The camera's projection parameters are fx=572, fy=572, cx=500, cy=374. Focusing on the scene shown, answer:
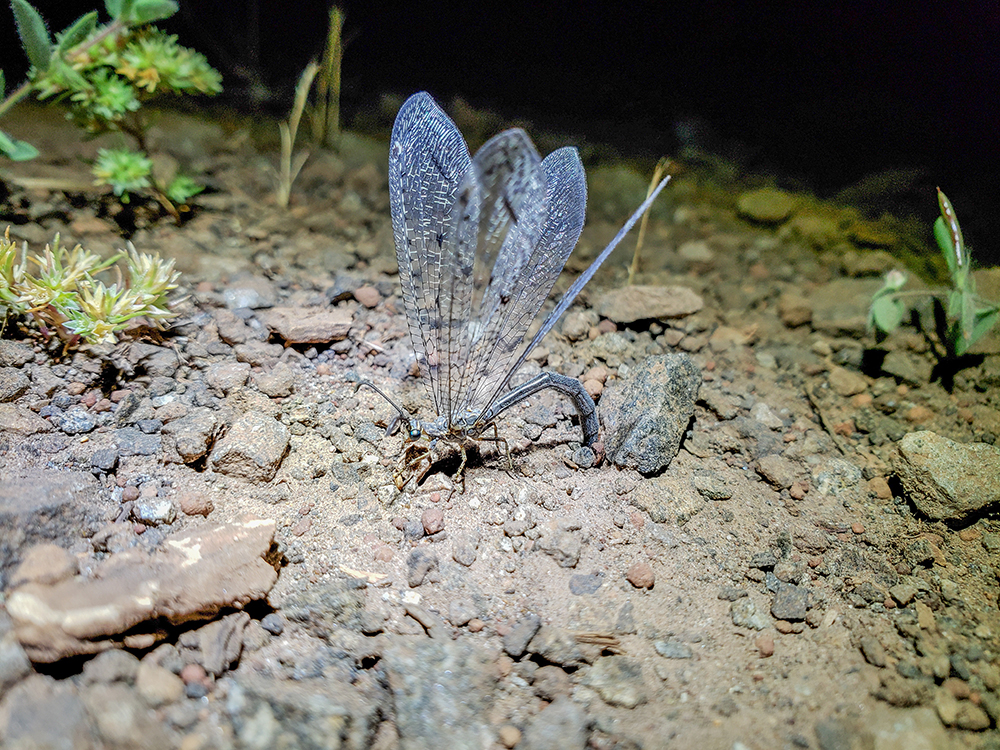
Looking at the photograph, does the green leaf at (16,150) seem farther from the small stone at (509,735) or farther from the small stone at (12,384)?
the small stone at (509,735)

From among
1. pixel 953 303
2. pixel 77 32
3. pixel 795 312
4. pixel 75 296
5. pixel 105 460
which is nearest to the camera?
pixel 105 460

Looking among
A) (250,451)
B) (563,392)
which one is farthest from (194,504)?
(563,392)

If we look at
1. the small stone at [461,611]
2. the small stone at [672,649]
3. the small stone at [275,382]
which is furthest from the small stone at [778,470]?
the small stone at [275,382]

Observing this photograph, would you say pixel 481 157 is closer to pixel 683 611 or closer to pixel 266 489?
pixel 266 489

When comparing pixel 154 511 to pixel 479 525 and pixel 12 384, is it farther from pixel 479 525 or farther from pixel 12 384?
pixel 479 525

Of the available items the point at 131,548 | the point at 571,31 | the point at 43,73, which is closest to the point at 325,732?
the point at 131,548

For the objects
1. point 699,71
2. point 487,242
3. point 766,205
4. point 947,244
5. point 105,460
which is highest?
point 699,71

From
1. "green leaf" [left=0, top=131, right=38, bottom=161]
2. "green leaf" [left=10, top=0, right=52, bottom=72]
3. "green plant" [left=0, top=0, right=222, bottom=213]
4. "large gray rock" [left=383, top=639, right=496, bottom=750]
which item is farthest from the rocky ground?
"green leaf" [left=10, top=0, right=52, bottom=72]
